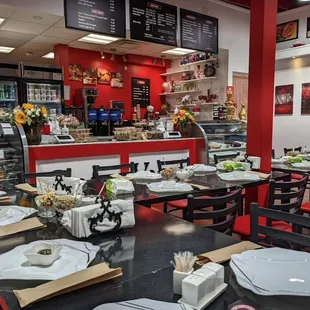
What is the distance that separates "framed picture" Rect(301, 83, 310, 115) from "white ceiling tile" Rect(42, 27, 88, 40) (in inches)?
185

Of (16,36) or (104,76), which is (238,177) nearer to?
(16,36)

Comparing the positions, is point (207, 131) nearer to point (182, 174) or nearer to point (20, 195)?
point (182, 174)

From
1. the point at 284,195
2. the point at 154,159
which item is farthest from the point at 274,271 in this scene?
the point at 154,159

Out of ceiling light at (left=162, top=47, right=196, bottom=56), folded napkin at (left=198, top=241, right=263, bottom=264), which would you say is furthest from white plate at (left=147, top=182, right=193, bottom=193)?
ceiling light at (left=162, top=47, right=196, bottom=56)

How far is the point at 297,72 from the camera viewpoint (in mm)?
7383

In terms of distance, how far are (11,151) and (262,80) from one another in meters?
2.91

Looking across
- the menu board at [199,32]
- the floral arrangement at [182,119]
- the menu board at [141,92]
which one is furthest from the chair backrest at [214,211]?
the menu board at [141,92]

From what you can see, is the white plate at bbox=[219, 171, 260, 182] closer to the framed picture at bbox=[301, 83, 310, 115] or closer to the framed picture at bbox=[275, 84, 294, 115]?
the framed picture at bbox=[301, 83, 310, 115]

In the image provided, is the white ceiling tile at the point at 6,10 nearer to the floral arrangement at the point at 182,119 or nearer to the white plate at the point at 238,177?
the floral arrangement at the point at 182,119

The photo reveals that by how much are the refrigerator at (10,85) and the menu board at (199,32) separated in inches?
120

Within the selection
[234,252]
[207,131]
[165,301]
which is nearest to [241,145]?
[207,131]

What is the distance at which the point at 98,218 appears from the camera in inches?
57.7

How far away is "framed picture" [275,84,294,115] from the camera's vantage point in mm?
7531

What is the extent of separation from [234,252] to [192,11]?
529 centimetres
